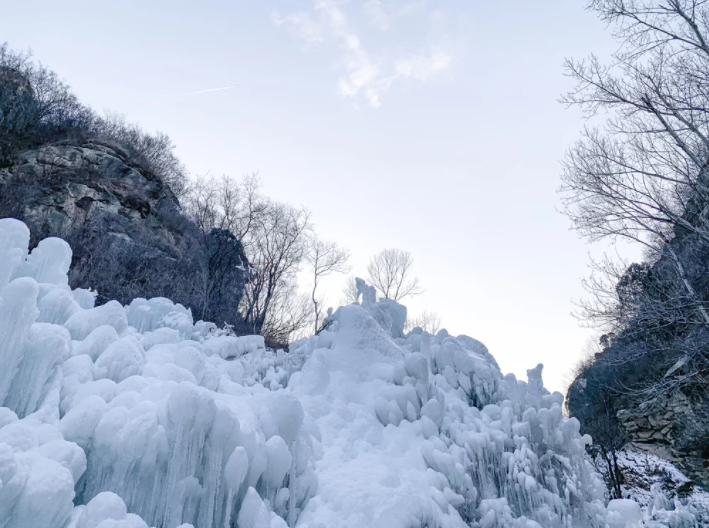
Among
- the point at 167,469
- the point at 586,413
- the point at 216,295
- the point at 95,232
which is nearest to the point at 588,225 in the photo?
the point at 167,469

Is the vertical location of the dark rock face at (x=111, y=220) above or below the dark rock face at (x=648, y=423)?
above

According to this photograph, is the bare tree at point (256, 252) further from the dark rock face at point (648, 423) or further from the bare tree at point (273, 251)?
the dark rock face at point (648, 423)

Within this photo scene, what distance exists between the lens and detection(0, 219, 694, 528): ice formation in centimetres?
245

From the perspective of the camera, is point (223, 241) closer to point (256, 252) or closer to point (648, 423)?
point (256, 252)

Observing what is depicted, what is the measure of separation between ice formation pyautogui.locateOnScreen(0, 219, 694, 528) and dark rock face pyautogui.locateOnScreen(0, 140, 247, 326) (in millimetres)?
7348

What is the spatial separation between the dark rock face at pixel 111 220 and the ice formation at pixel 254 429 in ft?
24.1

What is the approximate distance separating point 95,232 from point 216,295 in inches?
211

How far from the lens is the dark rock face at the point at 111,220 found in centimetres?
1244

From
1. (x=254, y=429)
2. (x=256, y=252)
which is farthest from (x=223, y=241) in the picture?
(x=254, y=429)

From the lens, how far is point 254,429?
11.2 ft

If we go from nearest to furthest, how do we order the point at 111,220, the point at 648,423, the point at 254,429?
the point at 254,429, the point at 111,220, the point at 648,423

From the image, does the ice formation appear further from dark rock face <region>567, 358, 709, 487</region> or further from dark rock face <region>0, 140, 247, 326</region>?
dark rock face <region>567, 358, 709, 487</region>

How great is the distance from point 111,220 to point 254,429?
17.5 meters

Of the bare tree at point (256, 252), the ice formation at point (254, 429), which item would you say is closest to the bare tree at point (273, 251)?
the bare tree at point (256, 252)
